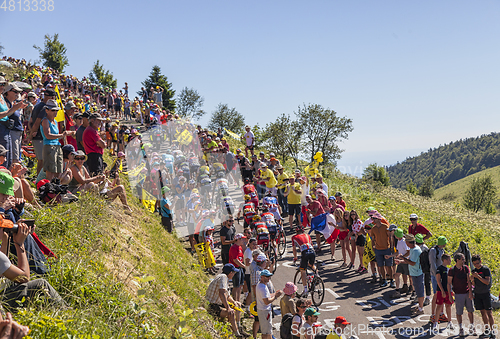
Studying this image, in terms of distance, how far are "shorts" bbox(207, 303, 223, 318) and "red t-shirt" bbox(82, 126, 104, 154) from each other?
202 inches

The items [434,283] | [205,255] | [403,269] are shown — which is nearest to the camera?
[434,283]

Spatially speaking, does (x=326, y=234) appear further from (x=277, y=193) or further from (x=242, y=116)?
(x=242, y=116)

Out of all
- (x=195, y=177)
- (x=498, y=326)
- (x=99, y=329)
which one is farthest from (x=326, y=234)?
(x=99, y=329)

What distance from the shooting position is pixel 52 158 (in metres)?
8.36

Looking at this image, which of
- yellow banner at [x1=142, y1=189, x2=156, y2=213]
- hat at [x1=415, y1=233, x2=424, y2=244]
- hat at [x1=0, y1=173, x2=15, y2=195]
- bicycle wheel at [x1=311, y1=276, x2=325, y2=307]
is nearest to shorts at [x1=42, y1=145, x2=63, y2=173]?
hat at [x1=0, y1=173, x2=15, y2=195]

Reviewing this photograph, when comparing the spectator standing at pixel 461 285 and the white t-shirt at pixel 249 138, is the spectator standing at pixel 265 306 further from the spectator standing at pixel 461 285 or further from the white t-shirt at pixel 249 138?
the white t-shirt at pixel 249 138

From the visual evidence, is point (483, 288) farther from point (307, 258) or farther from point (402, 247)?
point (307, 258)

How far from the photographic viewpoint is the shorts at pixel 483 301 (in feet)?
29.0

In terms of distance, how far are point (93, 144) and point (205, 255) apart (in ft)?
16.9

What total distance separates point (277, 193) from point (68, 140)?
10.5m

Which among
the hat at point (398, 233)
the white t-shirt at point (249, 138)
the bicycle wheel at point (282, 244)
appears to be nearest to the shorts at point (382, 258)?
the hat at point (398, 233)

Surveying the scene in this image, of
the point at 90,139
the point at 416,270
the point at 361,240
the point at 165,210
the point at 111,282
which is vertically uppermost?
the point at 90,139

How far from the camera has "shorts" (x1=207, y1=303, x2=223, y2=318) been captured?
856 centimetres

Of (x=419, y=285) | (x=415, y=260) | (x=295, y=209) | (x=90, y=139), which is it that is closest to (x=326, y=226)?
(x=295, y=209)
